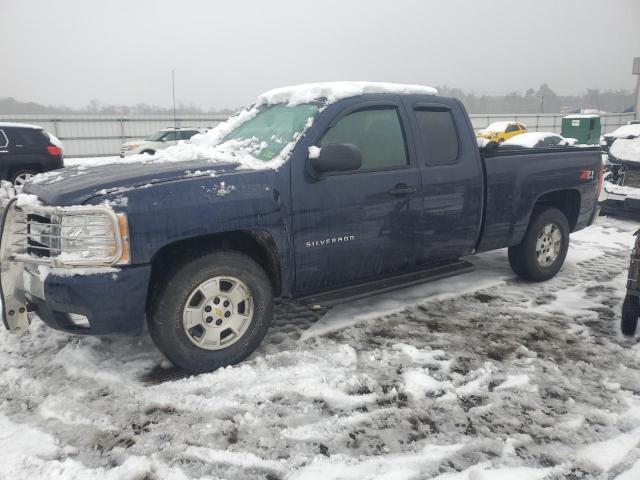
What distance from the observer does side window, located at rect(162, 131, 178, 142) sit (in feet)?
61.8

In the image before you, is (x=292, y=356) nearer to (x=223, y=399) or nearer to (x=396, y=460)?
(x=223, y=399)

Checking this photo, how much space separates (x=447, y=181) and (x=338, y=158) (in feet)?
4.33

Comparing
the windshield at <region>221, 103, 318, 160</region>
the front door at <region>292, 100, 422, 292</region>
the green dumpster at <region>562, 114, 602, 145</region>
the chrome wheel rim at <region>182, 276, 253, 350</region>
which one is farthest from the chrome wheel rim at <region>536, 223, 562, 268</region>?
the green dumpster at <region>562, 114, 602, 145</region>

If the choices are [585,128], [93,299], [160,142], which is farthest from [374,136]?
[585,128]

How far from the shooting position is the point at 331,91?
3891 millimetres

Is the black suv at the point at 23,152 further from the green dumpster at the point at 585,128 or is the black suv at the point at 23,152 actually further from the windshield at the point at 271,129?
the green dumpster at the point at 585,128

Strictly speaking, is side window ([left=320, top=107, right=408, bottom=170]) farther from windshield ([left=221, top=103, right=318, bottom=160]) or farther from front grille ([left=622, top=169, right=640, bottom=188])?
front grille ([left=622, top=169, right=640, bottom=188])

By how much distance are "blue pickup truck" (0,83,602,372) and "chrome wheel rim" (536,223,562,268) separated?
0.69m

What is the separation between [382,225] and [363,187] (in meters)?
0.36

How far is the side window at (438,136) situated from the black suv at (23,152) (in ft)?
30.1

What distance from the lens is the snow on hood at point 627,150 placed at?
8.05 metres

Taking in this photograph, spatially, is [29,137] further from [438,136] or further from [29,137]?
[438,136]

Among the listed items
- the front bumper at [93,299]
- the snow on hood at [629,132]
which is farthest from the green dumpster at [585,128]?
the front bumper at [93,299]

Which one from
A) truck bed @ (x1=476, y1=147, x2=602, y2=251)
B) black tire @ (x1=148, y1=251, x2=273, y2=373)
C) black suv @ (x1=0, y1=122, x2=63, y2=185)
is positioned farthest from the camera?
black suv @ (x1=0, y1=122, x2=63, y2=185)
